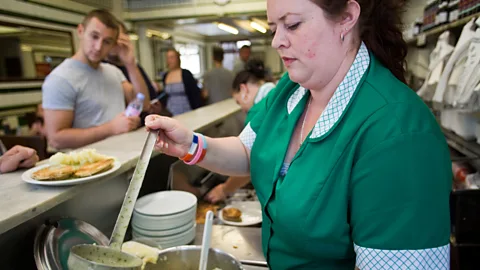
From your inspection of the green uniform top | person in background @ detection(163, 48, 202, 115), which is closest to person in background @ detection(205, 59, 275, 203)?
the green uniform top

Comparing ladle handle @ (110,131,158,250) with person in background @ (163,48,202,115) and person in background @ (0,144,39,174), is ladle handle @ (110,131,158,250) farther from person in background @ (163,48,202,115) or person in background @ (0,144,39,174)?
person in background @ (163,48,202,115)

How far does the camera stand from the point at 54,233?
107cm

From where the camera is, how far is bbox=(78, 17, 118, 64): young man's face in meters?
2.16

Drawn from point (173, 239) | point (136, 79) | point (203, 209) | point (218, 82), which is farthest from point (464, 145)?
point (218, 82)

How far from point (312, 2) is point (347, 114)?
0.29 metres

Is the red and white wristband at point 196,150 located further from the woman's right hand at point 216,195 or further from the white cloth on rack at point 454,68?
the white cloth on rack at point 454,68

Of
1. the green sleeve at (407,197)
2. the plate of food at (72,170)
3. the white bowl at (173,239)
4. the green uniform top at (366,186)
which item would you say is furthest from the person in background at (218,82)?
the green sleeve at (407,197)

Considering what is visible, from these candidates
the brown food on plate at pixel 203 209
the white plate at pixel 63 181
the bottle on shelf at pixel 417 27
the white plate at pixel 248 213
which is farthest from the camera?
the bottle on shelf at pixel 417 27

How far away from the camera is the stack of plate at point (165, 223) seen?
1.33m

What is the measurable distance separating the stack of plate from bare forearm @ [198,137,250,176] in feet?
0.80

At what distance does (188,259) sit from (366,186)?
75cm

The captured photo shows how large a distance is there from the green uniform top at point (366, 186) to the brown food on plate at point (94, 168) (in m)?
0.56

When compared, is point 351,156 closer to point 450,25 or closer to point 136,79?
point 450,25

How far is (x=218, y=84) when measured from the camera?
5863mm
